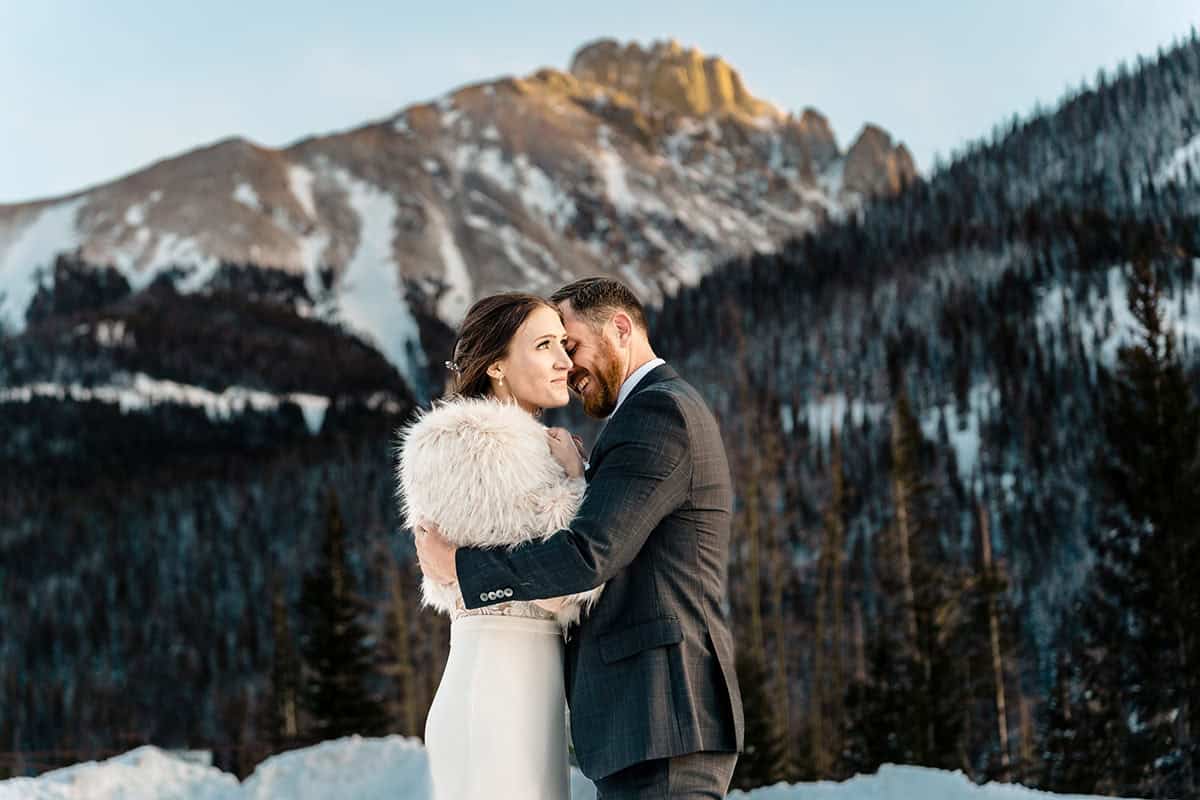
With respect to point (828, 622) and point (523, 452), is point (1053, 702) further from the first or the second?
point (828, 622)

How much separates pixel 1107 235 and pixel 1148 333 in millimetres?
110837

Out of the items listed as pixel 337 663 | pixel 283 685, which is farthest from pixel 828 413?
pixel 337 663

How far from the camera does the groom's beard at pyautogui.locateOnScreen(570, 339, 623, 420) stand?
3.96 m

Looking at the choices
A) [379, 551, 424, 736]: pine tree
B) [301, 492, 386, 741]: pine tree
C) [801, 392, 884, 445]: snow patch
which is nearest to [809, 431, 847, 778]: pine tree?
[301, 492, 386, 741]: pine tree

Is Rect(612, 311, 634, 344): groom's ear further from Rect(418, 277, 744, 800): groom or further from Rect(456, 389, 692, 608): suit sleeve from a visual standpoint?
Rect(456, 389, 692, 608): suit sleeve

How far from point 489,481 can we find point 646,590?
52 cm

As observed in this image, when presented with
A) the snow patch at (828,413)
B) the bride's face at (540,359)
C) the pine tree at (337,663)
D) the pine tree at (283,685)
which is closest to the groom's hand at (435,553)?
the bride's face at (540,359)

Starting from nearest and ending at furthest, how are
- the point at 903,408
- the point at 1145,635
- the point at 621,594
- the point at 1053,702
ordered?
the point at 621,594 < the point at 1145,635 < the point at 1053,702 < the point at 903,408

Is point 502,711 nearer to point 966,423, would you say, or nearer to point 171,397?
point 966,423

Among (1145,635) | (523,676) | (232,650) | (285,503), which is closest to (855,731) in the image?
(1145,635)

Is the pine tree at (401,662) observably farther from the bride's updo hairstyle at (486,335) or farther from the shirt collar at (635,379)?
the shirt collar at (635,379)

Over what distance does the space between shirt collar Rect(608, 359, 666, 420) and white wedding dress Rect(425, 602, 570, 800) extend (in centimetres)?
66

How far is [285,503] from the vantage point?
132625 millimetres

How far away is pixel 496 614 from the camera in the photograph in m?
3.72
